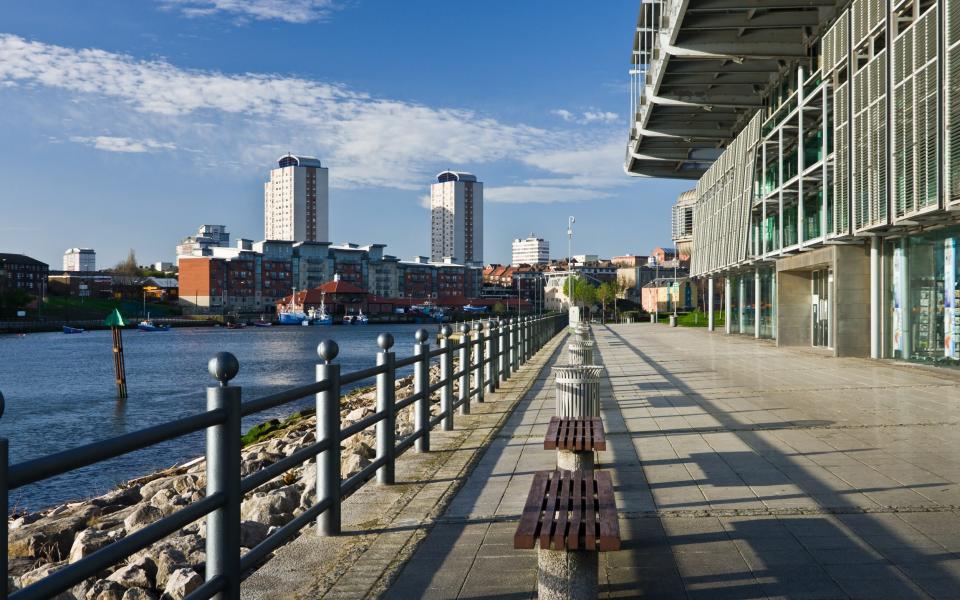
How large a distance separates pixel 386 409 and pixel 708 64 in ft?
89.4

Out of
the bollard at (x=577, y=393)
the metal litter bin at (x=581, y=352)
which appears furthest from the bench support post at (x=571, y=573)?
the metal litter bin at (x=581, y=352)

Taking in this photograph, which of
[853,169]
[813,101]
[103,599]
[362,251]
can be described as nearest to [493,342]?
[103,599]

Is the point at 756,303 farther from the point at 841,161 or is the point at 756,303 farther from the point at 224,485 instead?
the point at 224,485

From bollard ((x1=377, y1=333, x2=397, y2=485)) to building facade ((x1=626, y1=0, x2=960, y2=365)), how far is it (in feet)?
44.1

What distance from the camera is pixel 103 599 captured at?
6.08m

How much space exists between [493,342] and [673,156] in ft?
116

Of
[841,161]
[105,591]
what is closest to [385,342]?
[105,591]

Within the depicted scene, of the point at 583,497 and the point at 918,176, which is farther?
the point at 918,176

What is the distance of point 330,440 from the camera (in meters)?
5.62

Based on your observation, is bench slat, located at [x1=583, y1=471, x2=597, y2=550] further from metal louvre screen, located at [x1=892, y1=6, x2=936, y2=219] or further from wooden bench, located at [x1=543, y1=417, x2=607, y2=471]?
metal louvre screen, located at [x1=892, y1=6, x2=936, y2=219]

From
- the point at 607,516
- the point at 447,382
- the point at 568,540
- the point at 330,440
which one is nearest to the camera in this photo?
the point at 568,540

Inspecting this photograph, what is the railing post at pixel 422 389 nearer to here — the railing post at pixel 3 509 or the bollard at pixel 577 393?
the bollard at pixel 577 393

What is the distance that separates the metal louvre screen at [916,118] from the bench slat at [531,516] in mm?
15191

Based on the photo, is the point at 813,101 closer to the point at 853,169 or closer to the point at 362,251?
the point at 853,169
